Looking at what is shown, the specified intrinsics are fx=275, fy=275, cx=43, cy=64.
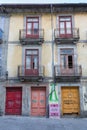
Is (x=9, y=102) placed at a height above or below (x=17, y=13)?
below

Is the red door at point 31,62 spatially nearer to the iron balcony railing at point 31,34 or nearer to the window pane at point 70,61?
the iron balcony railing at point 31,34

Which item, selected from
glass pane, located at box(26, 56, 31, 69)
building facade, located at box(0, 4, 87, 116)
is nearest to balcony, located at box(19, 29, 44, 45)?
building facade, located at box(0, 4, 87, 116)

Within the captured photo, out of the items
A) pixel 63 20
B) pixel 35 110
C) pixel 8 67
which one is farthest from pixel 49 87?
pixel 63 20

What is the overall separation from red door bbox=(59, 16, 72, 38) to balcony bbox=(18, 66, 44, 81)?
3.49 meters

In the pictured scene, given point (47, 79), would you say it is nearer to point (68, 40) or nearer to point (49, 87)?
point (49, 87)

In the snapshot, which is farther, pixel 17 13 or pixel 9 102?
pixel 17 13

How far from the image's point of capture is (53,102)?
2203cm

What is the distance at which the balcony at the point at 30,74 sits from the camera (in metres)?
22.4

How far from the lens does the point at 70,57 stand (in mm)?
23047

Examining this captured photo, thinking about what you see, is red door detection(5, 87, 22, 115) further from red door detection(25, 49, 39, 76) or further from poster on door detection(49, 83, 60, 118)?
poster on door detection(49, 83, 60, 118)

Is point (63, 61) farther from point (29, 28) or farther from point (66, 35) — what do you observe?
point (29, 28)

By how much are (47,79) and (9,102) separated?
145 inches

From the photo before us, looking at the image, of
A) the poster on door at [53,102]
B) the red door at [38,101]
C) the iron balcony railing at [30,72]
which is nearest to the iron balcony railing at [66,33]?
the iron balcony railing at [30,72]

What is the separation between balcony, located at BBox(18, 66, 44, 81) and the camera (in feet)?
73.4
